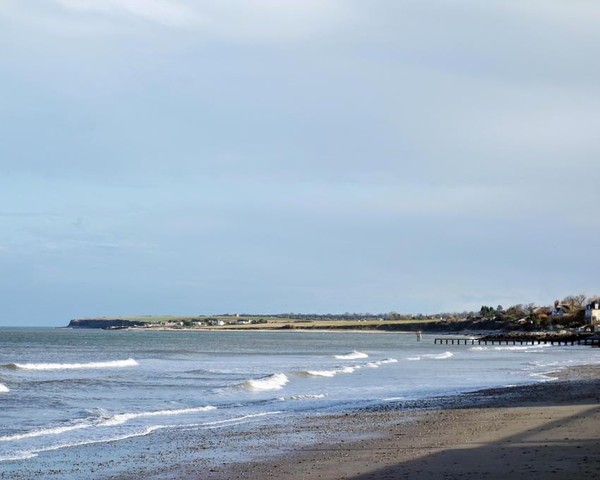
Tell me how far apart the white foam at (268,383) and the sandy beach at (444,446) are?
1143 centimetres

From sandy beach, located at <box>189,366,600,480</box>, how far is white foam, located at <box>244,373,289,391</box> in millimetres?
11434

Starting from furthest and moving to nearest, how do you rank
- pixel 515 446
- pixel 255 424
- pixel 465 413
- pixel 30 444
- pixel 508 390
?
pixel 508 390 → pixel 465 413 → pixel 255 424 → pixel 30 444 → pixel 515 446

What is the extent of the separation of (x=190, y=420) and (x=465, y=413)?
318 inches

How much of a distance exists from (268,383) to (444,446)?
23.5 meters

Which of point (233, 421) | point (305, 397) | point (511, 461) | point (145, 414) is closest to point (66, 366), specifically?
point (305, 397)

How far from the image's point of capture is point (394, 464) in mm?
16625

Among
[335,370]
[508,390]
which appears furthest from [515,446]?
[335,370]

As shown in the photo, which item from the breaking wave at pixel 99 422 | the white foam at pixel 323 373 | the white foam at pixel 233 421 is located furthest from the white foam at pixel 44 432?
the white foam at pixel 323 373

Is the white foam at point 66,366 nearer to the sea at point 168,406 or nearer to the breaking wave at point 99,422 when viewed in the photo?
the sea at point 168,406

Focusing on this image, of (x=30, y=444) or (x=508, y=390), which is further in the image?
(x=508, y=390)

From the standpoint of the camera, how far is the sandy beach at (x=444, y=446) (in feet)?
51.0

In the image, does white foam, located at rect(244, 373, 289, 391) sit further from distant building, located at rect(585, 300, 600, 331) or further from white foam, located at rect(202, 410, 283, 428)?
distant building, located at rect(585, 300, 600, 331)

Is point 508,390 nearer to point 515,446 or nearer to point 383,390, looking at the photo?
point 383,390

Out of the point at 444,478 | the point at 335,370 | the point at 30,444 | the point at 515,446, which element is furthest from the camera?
the point at 335,370
